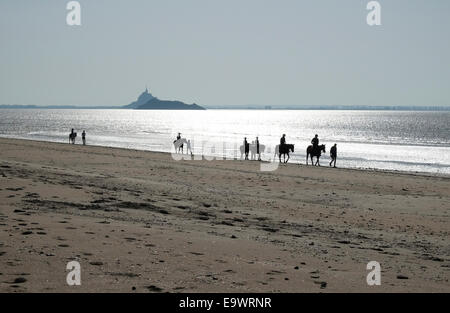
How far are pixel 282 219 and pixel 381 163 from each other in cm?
3128

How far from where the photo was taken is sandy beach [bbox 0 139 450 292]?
7086 mm

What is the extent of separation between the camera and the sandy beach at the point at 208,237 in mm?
7086

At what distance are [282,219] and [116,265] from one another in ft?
21.4

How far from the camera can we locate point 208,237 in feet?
32.5

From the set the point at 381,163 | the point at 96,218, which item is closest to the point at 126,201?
the point at 96,218

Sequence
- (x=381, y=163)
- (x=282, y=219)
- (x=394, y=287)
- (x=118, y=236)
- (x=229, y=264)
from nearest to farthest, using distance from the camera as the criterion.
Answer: (x=394, y=287) → (x=229, y=264) → (x=118, y=236) → (x=282, y=219) → (x=381, y=163)

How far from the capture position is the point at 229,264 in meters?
8.01

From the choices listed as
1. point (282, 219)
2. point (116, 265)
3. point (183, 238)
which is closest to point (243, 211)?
point (282, 219)

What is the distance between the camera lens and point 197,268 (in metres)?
7.65

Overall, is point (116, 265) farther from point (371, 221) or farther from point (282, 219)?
point (371, 221)

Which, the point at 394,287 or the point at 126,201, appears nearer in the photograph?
the point at 394,287
